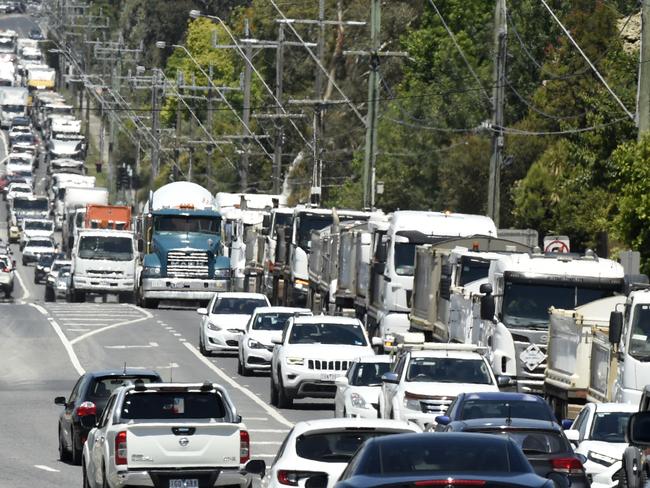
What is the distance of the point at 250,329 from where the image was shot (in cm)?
4312

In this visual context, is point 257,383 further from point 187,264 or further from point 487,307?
point 187,264

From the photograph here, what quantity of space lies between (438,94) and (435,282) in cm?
4113

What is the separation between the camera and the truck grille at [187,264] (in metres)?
63.3

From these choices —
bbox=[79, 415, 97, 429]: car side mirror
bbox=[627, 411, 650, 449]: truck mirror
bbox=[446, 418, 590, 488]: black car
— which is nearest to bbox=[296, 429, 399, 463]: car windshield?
bbox=[446, 418, 590, 488]: black car

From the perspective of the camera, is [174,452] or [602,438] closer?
[174,452]

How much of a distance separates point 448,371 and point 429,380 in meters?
0.52

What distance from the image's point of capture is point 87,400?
2611 centimetres

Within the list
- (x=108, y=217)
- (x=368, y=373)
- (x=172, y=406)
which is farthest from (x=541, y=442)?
(x=108, y=217)

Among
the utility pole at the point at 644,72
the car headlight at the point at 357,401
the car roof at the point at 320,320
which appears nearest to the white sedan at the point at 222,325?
the car roof at the point at 320,320

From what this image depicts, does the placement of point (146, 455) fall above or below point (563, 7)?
below

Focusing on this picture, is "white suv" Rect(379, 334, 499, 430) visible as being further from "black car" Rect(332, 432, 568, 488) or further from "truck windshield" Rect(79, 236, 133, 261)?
"truck windshield" Rect(79, 236, 133, 261)

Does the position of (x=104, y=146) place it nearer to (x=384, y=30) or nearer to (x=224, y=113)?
(x=224, y=113)

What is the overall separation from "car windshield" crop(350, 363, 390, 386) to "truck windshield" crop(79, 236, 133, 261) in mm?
37126

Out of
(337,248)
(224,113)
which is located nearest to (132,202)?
(224,113)
